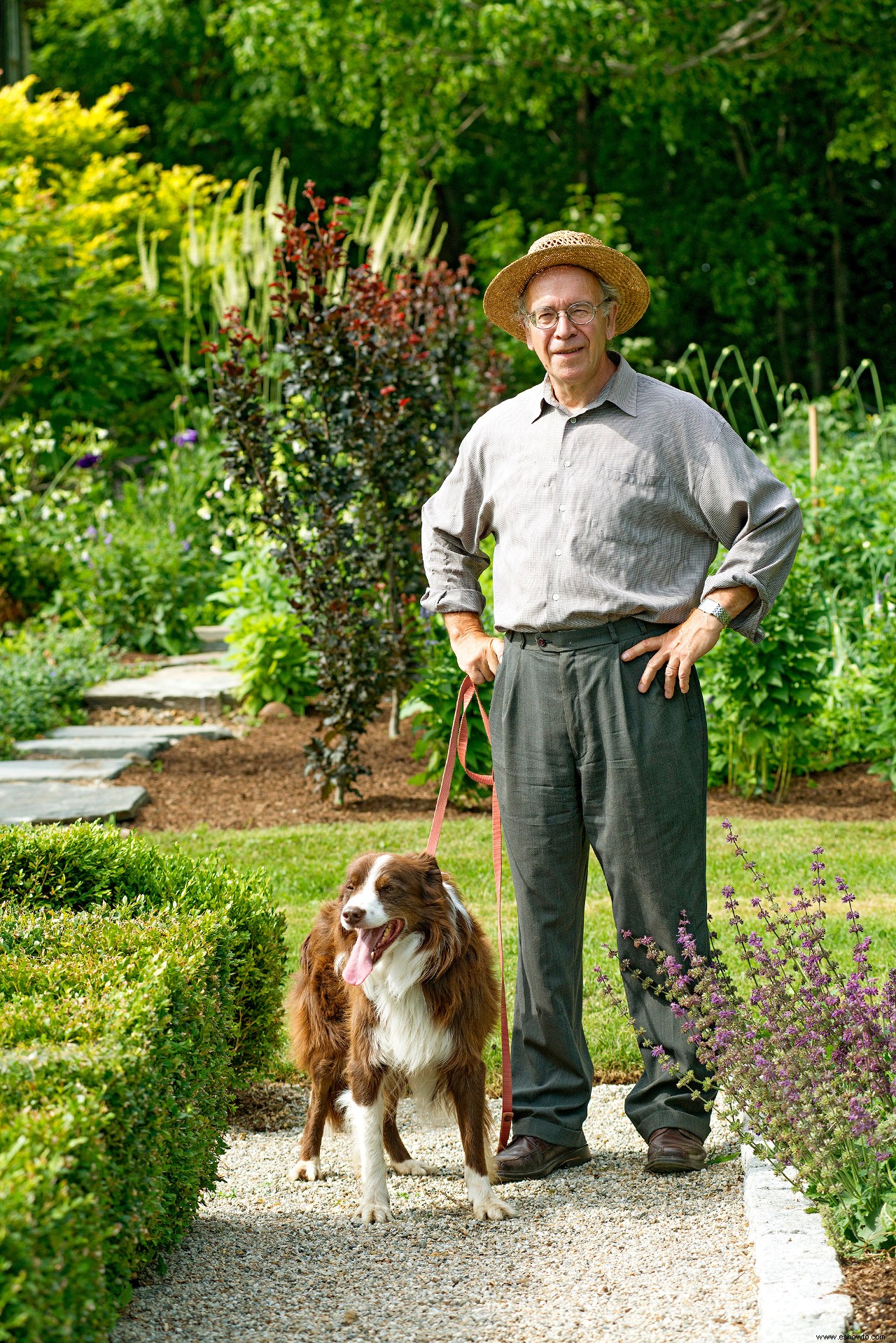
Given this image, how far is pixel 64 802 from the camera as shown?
6.68 m

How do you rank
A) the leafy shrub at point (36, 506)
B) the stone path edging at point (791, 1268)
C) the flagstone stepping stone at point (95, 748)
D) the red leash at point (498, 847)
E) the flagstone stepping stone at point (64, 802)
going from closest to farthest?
1. the stone path edging at point (791, 1268)
2. the red leash at point (498, 847)
3. the flagstone stepping stone at point (64, 802)
4. the flagstone stepping stone at point (95, 748)
5. the leafy shrub at point (36, 506)

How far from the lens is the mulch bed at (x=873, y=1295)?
7.57 ft

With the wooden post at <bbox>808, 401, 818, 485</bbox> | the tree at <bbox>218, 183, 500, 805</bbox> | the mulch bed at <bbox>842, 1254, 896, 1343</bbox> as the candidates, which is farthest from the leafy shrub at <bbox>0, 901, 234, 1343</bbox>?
the wooden post at <bbox>808, 401, 818, 485</bbox>

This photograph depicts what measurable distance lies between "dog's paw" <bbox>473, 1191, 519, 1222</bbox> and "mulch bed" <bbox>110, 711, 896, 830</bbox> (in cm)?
367

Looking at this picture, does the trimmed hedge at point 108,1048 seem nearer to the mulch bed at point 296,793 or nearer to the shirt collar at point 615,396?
the shirt collar at point 615,396

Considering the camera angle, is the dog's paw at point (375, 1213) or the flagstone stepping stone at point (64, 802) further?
the flagstone stepping stone at point (64, 802)

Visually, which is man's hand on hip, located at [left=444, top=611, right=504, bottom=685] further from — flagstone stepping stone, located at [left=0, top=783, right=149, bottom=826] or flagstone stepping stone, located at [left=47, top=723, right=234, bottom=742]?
flagstone stepping stone, located at [left=47, top=723, right=234, bottom=742]

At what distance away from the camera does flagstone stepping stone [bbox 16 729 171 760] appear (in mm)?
8023

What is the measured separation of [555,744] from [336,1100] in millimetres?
1043

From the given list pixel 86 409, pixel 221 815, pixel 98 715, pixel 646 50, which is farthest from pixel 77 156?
pixel 221 815

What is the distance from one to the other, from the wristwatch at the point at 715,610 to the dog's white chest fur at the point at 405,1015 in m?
1.01

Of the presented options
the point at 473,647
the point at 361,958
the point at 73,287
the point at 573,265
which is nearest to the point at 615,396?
the point at 573,265

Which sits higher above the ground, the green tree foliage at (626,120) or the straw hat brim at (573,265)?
the green tree foliage at (626,120)

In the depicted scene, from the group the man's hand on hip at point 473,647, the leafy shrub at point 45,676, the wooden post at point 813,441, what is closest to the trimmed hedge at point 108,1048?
the man's hand on hip at point 473,647
